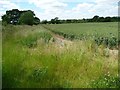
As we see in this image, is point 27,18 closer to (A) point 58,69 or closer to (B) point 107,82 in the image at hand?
(A) point 58,69

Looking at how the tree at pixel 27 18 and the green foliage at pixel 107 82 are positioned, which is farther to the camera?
the tree at pixel 27 18

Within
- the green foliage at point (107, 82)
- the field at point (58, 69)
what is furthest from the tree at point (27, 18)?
the green foliage at point (107, 82)

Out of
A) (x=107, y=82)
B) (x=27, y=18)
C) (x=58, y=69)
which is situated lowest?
(x=107, y=82)

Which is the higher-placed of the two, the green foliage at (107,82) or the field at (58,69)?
the field at (58,69)

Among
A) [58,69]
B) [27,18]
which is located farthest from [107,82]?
[27,18]

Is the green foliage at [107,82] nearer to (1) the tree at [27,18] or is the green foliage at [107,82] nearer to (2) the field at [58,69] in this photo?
(2) the field at [58,69]

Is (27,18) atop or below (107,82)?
atop

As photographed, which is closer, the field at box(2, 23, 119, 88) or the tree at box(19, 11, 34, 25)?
the field at box(2, 23, 119, 88)

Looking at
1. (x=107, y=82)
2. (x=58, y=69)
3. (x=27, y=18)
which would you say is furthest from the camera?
(x=27, y=18)

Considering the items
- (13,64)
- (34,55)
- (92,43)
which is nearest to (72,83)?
(13,64)

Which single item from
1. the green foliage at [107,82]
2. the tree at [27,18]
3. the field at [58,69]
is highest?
the tree at [27,18]

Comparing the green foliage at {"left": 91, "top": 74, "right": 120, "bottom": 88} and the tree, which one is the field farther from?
the tree

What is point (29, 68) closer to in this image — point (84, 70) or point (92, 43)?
point (84, 70)

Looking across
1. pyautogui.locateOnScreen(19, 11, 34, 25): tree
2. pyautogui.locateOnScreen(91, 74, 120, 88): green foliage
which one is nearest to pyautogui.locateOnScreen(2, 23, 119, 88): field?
pyautogui.locateOnScreen(91, 74, 120, 88): green foliage
